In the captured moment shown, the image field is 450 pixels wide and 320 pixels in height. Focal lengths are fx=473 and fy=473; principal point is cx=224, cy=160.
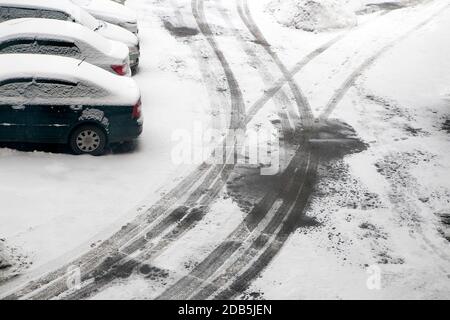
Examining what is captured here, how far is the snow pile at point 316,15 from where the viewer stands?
17.8 meters

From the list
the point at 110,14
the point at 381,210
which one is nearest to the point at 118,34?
the point at 110,14

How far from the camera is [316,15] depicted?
17.8 meters

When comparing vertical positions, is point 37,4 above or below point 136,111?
above

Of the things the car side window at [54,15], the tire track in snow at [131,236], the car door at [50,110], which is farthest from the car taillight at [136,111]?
the car side window at [54,15]

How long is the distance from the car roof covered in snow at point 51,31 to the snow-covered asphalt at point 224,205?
184 cm

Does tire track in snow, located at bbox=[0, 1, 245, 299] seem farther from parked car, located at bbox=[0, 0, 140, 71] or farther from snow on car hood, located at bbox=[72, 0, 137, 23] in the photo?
snow on car hood, located at bbox=[72, 0, 137, 23]

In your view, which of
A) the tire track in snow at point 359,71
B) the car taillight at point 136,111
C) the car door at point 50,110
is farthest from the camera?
the tire track in snow at point 359,71

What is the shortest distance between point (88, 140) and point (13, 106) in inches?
56.9

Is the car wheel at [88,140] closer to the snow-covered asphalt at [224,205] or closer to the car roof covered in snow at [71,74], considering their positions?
the snow-covered asphalt at [224,205]

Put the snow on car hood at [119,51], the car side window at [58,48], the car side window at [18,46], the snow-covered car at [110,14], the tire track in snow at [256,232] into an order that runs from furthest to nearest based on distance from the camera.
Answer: the snow-covered car at [110,14] < the snow on car hood at [119,51] < the car side window at [58,48] < the car side window at [18,46] < the tire track in snow at [256,232]

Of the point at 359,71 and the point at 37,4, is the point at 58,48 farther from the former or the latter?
the point at 359,71

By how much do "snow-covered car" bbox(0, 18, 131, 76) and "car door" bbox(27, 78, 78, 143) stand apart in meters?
2.20
